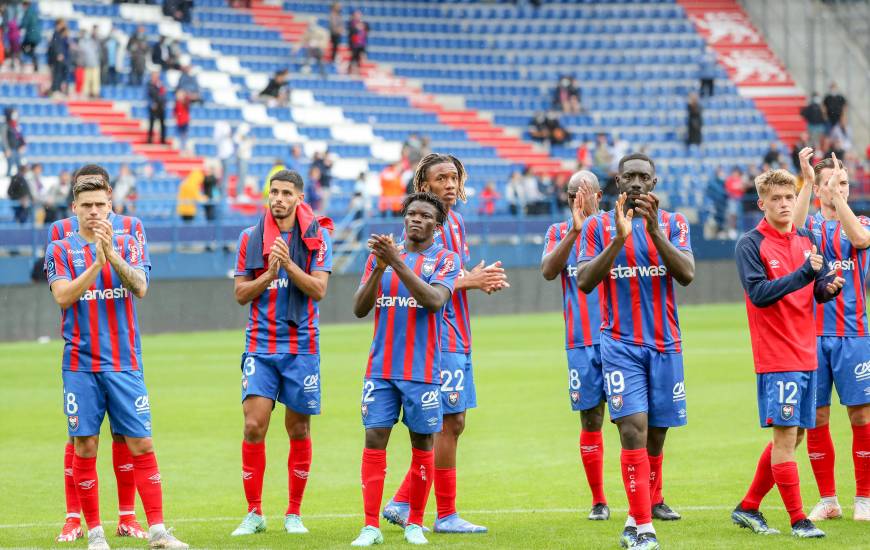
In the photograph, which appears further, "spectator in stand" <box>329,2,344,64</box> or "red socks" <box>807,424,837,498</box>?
"spectator in stand" <box>329,2,344,64</box>

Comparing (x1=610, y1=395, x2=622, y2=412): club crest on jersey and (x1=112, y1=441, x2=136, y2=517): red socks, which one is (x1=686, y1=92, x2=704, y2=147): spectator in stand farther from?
(x1=112, y1=441, x2=136, y2=517): red socks

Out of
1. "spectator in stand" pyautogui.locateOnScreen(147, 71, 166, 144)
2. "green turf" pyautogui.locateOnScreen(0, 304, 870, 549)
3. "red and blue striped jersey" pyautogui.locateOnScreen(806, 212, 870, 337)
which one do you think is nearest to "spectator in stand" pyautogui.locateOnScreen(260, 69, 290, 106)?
"spectator in stand" pyautogui.locateOnScreen(147, 71, 166, 144)

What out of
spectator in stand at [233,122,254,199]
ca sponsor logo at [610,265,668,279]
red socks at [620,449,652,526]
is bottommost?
red socks at [620,449,652,526]

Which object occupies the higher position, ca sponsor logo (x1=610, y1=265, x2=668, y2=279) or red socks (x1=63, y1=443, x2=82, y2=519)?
ca sponsor logo (x1=610, y1=265, x2=668, y2=279)

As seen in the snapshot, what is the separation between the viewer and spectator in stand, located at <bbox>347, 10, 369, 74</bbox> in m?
37.6

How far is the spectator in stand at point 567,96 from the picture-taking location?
3928 centimetres

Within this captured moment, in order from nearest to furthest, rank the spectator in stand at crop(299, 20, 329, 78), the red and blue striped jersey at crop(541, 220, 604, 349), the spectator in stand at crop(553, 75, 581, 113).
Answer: the red and blue striped jersey at crop(541, 220, 604, 349)
the spectator in stand at crop(299, 20, 329, 78)
the spectator in stand at crop(553, 75, 581, 113)

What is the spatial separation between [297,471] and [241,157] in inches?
864

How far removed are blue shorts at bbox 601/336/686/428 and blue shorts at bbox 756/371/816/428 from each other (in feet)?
1.59

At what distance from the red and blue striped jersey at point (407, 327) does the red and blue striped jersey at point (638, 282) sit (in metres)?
0.87

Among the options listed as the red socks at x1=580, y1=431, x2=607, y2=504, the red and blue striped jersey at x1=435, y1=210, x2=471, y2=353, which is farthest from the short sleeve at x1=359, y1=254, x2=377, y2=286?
the red socks at x1=580, y1=431, x2=607, y2=504

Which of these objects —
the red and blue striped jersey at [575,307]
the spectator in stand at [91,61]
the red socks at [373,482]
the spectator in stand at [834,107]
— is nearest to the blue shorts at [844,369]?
the red and blue striped jersey at [575,307]

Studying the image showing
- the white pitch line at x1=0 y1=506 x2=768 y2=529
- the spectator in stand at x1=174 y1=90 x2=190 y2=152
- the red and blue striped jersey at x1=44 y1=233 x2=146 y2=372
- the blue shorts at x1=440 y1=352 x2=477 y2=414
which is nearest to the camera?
the red and blue striped jersey at x1=44 y1=233 x2=146 y2=372

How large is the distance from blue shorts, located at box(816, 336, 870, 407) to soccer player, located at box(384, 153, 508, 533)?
6.76 feet
